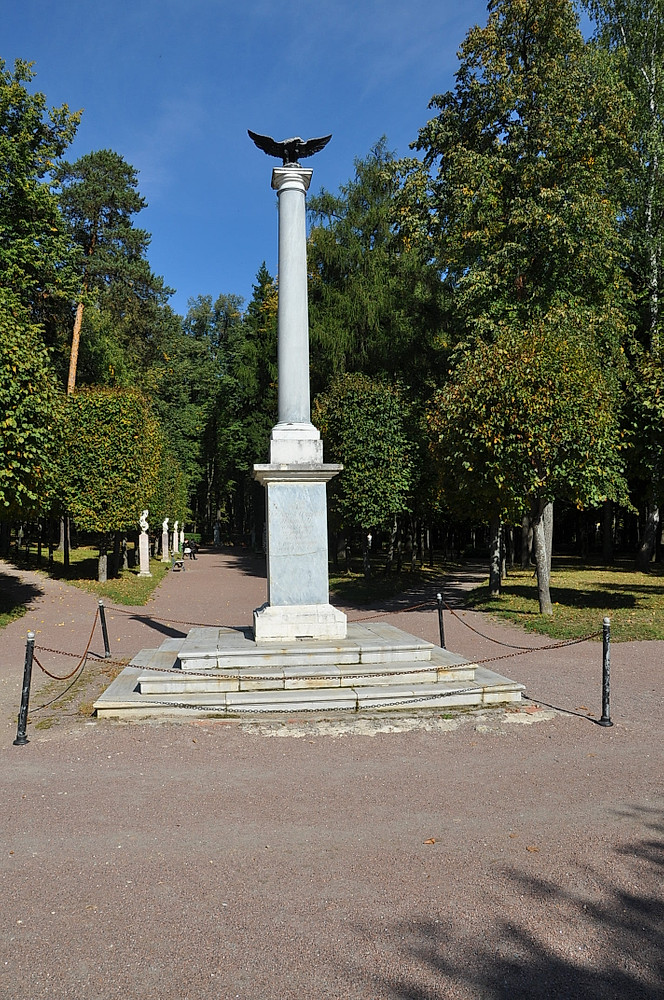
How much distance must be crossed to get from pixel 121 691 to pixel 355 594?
14.7 metres

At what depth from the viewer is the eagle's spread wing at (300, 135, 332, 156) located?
35.1ft

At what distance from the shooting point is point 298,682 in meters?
8.23

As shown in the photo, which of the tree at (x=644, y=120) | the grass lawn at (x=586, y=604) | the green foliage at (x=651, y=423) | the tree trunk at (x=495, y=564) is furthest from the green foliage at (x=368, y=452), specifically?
the tree at (x=644, y=120)

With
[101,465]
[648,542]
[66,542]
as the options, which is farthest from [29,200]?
[648,542]

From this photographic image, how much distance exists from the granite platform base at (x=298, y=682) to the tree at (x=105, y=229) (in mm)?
28860

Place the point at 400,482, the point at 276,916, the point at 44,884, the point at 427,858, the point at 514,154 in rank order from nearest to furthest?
the point at 276,916 < the point at 44,884 < the point at 427,858 < the point at 514,154 < the point at 400,482

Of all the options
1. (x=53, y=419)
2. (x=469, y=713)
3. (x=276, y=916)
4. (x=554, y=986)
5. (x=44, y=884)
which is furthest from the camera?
(x=53, y=419)

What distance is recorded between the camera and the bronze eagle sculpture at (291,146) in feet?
35.0

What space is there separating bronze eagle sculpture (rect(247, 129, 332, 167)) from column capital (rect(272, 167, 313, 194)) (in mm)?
181

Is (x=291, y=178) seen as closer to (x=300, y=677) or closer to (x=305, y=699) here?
(x=300, y=677)

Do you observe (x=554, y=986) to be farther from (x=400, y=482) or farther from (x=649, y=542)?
(x=649, y=542)

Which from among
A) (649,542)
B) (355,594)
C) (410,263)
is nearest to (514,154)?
(410,263)

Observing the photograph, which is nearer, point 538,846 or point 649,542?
point 538,846

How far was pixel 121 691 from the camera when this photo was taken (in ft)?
27.1
